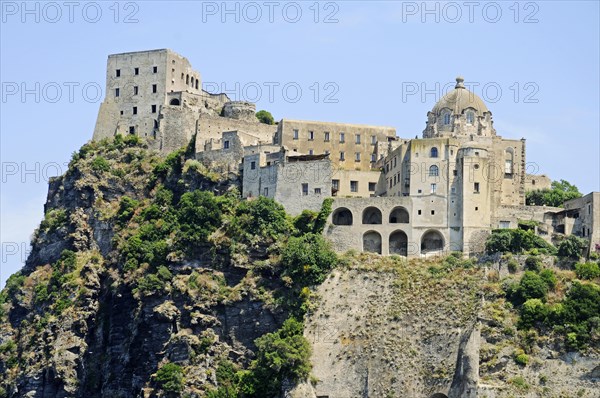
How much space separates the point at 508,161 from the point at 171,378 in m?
32.0

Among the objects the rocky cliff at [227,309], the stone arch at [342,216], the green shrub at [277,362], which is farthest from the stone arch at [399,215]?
the green shrub at [277,362]

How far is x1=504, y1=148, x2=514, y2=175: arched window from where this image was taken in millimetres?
105125

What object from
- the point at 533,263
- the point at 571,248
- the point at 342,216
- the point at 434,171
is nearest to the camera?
the point at 533,263

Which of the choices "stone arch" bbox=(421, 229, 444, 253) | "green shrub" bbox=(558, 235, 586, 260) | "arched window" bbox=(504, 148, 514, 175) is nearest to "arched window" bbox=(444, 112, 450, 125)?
"arched window" bbox=(504, 148, 514, 175)

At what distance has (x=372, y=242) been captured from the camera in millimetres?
99938

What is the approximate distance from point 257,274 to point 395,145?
18017 millimetres

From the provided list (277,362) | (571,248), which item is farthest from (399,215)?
(277,362)

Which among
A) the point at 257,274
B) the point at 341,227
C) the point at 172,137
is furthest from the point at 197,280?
the point at 172,137

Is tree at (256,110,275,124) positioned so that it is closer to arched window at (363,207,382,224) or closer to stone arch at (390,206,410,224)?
arched window at (363,207,382,224)

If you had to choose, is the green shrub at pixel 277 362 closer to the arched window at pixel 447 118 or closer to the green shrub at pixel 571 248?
the green shrub at pixel 571 248

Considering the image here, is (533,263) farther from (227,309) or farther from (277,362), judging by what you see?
(227,309)

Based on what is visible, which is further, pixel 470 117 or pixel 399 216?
pixel 470 117

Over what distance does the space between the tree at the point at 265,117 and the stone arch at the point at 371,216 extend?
1946cm

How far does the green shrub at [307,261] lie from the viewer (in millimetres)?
95125
